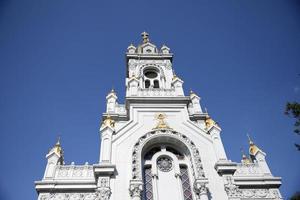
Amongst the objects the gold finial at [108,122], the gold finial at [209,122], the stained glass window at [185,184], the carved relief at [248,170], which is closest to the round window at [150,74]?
the gold finial at [108,122]

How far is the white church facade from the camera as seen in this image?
19109 millimetres

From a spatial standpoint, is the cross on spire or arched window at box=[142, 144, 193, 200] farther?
the cross on spire

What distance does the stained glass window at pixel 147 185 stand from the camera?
63.2 feet

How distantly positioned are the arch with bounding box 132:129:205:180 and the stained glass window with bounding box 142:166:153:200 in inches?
42.6

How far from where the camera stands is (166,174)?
2080 cm

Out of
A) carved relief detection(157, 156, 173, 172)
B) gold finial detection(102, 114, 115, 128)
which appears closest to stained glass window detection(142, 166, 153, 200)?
carved relief detection(157, 156, 173, 172)

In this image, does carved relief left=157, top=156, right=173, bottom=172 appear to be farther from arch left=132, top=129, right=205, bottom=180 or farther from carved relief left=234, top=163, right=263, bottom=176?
carved relief left=234, top=163, right=263, bottom=176

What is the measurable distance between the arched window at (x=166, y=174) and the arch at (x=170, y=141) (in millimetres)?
562

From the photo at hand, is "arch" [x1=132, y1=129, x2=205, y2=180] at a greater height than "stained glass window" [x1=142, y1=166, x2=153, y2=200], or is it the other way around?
"arch" [x1=132, y1=129, x2=205, y2=180]

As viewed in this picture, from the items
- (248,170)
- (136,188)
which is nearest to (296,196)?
(248,170)

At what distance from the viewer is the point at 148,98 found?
25.4 metres

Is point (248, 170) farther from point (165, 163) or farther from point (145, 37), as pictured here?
point (145, 37)

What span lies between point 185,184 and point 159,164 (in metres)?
2.39

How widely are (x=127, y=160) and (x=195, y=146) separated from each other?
5294 millimetres
